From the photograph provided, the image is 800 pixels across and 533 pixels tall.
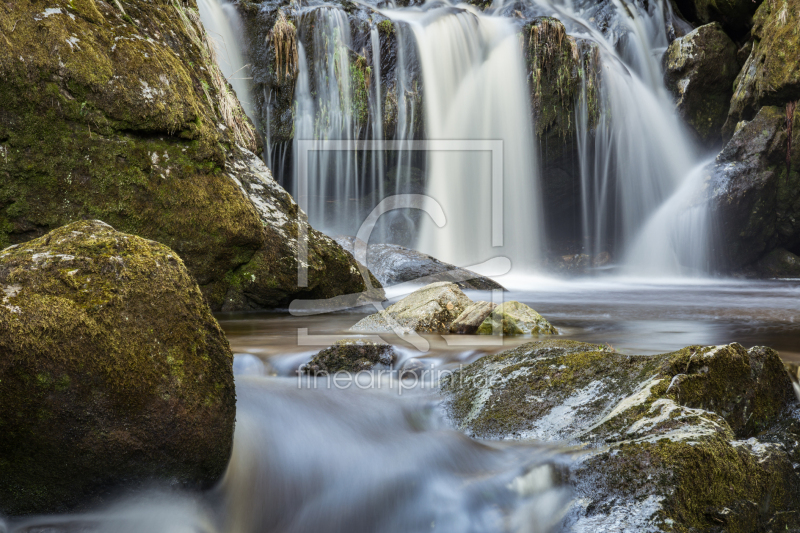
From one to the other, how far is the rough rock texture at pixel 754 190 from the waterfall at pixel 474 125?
4.18 metres

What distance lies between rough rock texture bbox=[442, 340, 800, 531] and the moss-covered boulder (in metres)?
1.38

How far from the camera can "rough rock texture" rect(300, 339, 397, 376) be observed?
135 inches

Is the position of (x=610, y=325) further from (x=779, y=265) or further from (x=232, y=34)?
(x=232, y=34)

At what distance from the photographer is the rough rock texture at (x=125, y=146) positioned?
13.7 ft

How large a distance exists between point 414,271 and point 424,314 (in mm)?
3959

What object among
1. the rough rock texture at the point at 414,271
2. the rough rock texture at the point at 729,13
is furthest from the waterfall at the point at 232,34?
the rough rock texture at the point at 729,13

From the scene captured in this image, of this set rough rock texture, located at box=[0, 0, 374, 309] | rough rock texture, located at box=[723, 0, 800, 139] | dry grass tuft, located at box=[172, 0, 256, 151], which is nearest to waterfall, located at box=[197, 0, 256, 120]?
dry grass tuft, located at box=[172, 0, 256, 151]

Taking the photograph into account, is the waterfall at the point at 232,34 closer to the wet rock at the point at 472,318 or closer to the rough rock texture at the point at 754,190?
the wet rock at the point at 472,318

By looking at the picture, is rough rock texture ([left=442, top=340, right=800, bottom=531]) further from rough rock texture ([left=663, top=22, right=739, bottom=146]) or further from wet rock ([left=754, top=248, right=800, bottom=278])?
rough rock texture ([left=663, top=22, right=739, bottom=146])

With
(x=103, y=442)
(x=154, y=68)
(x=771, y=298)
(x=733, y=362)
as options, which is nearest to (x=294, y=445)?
(x=103, y=442)

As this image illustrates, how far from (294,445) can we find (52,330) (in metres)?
1.30

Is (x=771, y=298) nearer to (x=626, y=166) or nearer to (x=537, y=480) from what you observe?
(x=626, y=166)

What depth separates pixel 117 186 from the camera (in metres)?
4.49

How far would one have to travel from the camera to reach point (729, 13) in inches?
501
